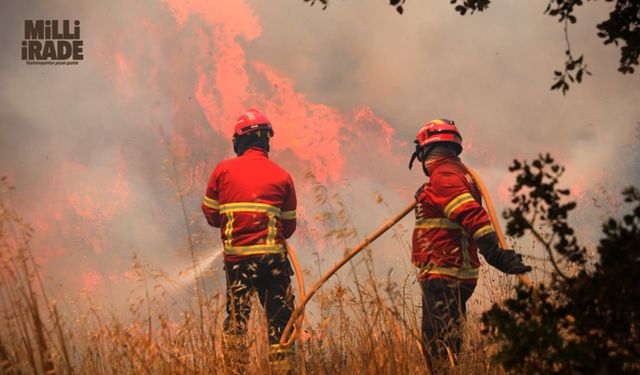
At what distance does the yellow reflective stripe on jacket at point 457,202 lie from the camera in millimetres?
4734

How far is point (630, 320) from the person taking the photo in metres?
1.99

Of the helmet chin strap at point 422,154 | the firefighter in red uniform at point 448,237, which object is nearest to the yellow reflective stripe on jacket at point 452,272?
the firefighter in red uniform at point 448,237

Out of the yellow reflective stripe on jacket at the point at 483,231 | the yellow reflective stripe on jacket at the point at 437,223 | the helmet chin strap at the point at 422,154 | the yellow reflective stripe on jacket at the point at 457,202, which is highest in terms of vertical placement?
the helmet chin strap at the point at 422,154

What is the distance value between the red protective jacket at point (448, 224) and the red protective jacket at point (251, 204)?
1.24 metres

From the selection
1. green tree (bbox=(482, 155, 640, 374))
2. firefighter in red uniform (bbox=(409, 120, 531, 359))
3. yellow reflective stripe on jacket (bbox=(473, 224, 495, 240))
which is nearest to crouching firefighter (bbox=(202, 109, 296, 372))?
firefighter in red uniform (bbox=(409, 120, 531, 359))

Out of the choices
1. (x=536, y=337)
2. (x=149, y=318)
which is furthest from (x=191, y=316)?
(x=536, y=337)

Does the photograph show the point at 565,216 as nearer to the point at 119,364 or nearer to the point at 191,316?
the point at 191,316

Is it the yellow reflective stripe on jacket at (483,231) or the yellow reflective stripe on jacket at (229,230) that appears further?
the yellow reflective stripe on jacket at (229,230)

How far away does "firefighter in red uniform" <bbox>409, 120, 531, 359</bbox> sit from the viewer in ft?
15.3

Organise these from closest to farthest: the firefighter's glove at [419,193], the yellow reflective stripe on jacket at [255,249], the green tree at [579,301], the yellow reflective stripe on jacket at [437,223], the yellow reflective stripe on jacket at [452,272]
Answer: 1. the green tree at [579,301]
2. the yellow reflective stripe on jacket at [452,272]
3. the yellow reflective stripe on jacket at [437,223]
4. the firefighter's glove at [419,193]
5. the yellow reflective stripe on jacket at [255,249]

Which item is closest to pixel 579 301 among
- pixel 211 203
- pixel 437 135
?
pixel 437 135

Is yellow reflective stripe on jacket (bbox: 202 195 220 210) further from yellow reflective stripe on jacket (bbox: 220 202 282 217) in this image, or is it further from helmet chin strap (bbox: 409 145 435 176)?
helmet chin strap (bbox: 409 145 435 176)

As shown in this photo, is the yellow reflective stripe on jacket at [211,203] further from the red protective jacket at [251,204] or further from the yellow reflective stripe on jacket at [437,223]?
the yellow reflective stripe on jacket at [437,223]

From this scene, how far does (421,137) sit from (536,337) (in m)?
3.42
